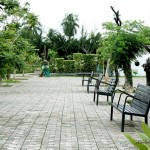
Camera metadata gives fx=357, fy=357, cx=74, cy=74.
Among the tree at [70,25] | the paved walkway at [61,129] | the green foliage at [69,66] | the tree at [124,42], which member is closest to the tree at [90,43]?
the tree at [70,25]

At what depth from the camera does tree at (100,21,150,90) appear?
17078 millimetres

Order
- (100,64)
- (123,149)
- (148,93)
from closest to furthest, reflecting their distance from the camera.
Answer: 1. (123,149)
2. (148,93)
3. (100,64)

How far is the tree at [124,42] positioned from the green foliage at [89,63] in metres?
25.9

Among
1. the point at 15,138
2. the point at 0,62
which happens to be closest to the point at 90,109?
the point at 0,62

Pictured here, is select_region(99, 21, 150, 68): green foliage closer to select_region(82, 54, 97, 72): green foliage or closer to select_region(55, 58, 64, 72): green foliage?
select_region(82, 54, 97, 72): green foliage

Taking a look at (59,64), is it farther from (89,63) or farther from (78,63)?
(89,63)

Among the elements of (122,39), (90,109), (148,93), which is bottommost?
(90,109)

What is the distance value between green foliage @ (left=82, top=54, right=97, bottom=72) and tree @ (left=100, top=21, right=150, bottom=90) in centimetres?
2593

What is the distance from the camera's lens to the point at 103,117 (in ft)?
29.6

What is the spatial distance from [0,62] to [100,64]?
105 feet

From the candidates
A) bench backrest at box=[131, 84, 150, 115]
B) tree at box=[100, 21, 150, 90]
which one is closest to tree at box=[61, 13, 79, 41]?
tree at box=[100, 21, 150, 90]

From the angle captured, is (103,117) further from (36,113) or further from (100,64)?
(100,64)

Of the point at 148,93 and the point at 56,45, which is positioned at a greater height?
the point at 56,45

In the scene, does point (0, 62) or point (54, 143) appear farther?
point (0, 62)
